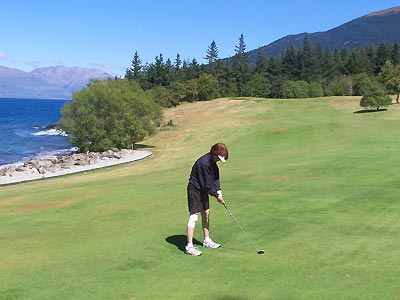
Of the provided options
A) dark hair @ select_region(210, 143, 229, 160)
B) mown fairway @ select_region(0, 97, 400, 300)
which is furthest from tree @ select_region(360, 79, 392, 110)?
dark hair @ select_region(210, 143, 229, 160)

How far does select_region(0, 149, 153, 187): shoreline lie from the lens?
Result: 122ft

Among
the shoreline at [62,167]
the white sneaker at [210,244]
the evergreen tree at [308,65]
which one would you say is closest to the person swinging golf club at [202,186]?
the white sneaker at [210,244]

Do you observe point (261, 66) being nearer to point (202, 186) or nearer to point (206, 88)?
point (206, 88)

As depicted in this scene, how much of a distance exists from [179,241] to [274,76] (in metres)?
132

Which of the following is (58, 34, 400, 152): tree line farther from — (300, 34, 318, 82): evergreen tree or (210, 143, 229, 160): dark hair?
(210, 143, 229, 160): dark hair

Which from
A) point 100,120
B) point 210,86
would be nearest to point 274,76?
point 210,86

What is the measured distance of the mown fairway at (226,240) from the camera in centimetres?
903

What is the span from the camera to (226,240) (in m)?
12.2

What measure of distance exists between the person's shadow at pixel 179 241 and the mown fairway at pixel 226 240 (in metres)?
0.03

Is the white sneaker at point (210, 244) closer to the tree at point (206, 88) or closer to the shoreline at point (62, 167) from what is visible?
the shoreline at point (62, 167)

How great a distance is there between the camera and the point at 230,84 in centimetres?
13850

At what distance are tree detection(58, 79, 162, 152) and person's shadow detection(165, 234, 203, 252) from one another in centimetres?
4511

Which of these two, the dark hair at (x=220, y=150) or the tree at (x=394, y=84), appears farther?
the tree at (x=394, y=84)

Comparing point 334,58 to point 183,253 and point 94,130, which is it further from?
point 183,253
